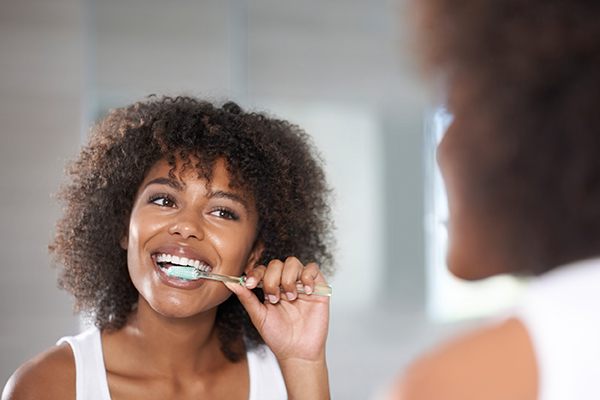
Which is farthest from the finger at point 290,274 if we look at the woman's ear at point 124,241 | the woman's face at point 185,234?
the woman's ear at point 124,241

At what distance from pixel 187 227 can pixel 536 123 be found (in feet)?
2.82

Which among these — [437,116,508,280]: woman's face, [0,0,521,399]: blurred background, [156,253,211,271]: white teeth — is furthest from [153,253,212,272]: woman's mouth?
[0,0,521,399]: blurred background

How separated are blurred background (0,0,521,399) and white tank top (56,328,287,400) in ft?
4.27

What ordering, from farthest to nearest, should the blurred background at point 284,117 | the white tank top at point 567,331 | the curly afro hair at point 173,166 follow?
1. the blurred background at point 284,117
2. the curly afro hair at point 173,166
3. the white tank top at point 567,331

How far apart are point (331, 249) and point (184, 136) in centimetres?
45

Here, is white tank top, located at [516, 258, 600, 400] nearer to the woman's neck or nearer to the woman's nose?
the woman's nose

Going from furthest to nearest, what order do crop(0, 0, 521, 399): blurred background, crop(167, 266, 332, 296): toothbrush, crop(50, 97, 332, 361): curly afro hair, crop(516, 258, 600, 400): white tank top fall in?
crop(0, 0, 521, 399): blurred background, crop(50, 97, 332, 361): curly afro hair, crop(167, 266, 332, 296): toothbrush, crop(516, 258, 600, 400): white tank top

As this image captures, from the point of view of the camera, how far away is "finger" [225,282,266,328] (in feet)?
4.32

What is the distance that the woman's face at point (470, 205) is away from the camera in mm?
560

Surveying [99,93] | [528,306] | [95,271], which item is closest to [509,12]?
[528,306]

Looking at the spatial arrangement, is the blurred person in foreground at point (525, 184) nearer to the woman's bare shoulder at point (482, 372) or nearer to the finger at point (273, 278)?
the woman's bare shoulder at point (482, 372)

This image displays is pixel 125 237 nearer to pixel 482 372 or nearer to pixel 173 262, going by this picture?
pixel 173 262

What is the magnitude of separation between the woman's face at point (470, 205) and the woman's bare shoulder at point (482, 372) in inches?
3.7

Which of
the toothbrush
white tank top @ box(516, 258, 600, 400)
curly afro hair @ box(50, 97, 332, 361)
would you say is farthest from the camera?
curly afro hair @ box(50, 97, 332, 361)
